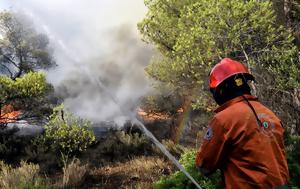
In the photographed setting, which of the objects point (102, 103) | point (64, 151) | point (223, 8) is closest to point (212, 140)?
point (223, 8)

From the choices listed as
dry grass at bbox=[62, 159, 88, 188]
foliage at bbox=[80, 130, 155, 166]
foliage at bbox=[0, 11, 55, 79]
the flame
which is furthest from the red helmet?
foliage at bbox=[0, 11, 55, 79]

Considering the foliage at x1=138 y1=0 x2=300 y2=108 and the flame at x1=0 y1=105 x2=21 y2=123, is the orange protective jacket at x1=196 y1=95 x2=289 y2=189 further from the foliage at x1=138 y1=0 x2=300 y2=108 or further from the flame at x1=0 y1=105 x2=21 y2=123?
the flame at x1=0 y1=105 x2=21 y2=123

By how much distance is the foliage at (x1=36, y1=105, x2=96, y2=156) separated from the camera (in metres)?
11.9

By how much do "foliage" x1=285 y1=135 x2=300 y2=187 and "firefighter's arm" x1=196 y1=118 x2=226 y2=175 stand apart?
9.87 ft

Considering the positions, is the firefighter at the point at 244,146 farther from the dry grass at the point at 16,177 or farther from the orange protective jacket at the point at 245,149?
the dry grass at the point at 16,177

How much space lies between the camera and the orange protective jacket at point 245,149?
2.33 metres

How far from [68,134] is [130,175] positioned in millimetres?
2840

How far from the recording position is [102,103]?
20109 mm

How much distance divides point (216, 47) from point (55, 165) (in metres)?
5.50

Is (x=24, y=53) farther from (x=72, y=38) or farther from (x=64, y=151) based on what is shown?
(x=64, y=151)

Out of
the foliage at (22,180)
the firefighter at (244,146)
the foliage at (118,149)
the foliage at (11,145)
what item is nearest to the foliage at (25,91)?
the foliage at (11,145)

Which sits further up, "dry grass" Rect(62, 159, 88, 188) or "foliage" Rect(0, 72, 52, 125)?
"foliage" Rect(0, 72, 52, 125)

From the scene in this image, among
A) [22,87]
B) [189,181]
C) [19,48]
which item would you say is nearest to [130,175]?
[22,87]

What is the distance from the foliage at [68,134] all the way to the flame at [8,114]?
1186mm
